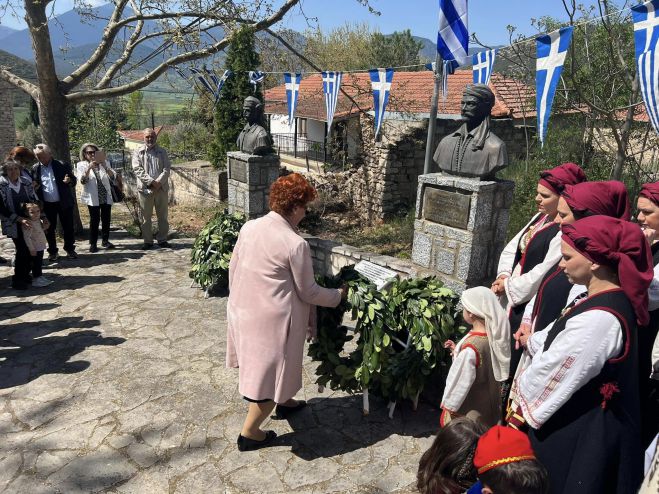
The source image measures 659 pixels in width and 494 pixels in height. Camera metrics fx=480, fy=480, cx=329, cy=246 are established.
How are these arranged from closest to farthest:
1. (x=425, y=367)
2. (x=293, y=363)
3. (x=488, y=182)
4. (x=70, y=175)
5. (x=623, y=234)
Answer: (x=623, y=234)
(x=293, y=363)
(x=425, y=367)
(x=488, y=182)
(x=70, y=175)

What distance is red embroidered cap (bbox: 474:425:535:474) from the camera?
167 centimetres

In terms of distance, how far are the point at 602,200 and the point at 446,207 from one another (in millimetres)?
1605

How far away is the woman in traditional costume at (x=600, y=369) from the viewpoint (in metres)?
1.83

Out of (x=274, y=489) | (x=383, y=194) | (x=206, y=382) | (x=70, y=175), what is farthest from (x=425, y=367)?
(x=383, y=194)

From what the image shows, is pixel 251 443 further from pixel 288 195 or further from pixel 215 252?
pixel 215 252

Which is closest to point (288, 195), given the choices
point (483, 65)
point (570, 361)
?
point (570, 361)

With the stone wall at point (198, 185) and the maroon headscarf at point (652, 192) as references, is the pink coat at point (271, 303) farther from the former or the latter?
the stone wall at point (198, 185)

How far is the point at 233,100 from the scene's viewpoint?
42.6 ft

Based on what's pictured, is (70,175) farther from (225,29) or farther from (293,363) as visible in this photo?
(293,363)

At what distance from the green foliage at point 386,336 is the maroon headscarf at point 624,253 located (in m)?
1.67

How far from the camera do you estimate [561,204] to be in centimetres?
291

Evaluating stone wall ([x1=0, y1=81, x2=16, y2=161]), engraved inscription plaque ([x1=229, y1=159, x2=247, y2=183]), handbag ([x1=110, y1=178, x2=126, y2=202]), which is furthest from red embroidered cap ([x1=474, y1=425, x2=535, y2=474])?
stone wall ([x1=0, y1=81, x2=16, y2=161])

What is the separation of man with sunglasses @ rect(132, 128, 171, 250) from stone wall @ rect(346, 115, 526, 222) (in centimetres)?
572

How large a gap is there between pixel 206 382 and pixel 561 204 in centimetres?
309
